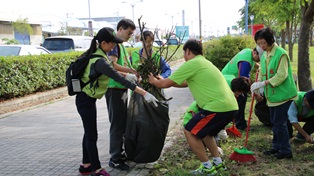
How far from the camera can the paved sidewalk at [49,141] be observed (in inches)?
174

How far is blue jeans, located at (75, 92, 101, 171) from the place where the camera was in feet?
12.6

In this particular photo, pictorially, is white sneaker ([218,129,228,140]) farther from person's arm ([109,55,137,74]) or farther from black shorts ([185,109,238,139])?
person's arm ([109,55,137,74])

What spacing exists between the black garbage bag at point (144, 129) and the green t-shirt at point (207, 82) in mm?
534

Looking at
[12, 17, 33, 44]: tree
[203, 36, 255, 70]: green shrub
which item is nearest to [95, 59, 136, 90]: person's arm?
[203, 36, 255, 70]: green shrub

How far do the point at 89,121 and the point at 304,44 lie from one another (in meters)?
6.09

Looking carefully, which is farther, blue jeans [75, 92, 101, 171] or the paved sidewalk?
the paved sidewalk

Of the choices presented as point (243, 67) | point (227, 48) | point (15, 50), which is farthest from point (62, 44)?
point (243, 67)

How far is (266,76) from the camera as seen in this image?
4.51 meters

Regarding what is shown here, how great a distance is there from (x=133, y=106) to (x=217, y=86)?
1.04m

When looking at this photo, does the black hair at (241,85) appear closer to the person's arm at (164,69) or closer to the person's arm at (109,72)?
the person's arm at (164,69)

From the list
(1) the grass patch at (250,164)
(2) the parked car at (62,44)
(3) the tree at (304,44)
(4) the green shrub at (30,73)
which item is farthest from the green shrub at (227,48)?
(2) the parked car at (62,44)

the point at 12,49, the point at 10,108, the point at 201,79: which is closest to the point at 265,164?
the point at 201,79

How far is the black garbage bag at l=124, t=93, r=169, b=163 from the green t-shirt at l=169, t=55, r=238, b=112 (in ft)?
1.75

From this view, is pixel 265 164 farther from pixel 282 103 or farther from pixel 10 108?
pixel 10 108
